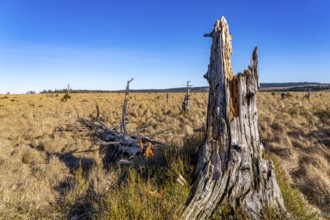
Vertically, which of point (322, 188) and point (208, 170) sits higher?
point (208, 170)

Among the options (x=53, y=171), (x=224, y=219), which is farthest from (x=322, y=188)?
(x=53, y=171)

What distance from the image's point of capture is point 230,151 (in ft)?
12.2

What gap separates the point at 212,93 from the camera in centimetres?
400

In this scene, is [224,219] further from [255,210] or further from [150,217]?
[150,217]

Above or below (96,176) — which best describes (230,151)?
above

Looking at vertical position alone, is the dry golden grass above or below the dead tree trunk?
below

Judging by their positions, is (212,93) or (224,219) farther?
(212,93)

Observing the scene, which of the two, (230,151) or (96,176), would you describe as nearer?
(230,151)

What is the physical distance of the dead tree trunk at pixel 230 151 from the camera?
3.49m

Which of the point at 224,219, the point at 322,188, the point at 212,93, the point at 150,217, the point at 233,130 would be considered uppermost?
the point at 212,93

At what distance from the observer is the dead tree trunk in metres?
3.49

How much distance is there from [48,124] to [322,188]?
1246 centimetres

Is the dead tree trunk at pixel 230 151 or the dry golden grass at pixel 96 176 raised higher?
the dead tree trunk at pixel 230 151

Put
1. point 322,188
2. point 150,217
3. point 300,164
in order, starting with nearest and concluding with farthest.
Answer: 1. point 150,217
2. point 322,188
3. point 300,164
